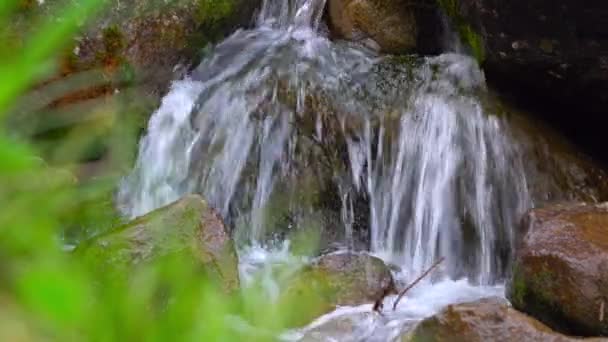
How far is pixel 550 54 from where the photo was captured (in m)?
5.22

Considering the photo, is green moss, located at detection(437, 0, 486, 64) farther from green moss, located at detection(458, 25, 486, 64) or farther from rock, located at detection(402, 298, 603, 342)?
rock, located at detection(402, 298, 603, 342)

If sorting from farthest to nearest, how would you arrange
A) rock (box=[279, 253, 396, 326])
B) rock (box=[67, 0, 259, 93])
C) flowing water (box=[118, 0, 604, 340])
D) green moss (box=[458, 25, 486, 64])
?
rock (box=[67, 0, 259, 93])
green moss (box=[458, 25, 486, 64])
flowing water (box=[118, 0, 604, 340])
rock (box=[279, 253, 396, 326])

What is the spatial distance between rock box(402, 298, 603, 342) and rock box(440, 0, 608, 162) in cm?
205

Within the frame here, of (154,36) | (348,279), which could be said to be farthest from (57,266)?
(154,36)

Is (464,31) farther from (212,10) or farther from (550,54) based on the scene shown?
(212,10)

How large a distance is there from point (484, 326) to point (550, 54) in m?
2.33

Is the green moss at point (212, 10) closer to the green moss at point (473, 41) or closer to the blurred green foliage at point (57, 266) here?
the green moss at point (473, 41)

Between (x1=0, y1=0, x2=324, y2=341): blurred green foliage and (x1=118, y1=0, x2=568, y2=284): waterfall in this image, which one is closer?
(x1=0, y1=0, x2=324, y2=341): blurred green foliage

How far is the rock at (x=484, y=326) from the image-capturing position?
362cm

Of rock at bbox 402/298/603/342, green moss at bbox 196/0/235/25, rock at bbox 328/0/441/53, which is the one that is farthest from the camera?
rock at bbox 328/0/441/53

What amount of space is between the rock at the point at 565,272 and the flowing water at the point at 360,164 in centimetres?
97

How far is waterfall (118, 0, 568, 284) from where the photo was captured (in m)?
5.68

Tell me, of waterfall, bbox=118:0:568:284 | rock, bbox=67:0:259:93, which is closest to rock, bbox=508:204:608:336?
waterfall, bbox=118:0:568:284

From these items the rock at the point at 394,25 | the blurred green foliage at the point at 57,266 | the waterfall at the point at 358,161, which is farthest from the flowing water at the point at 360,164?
the blurred green foliage at the point at 57,266
